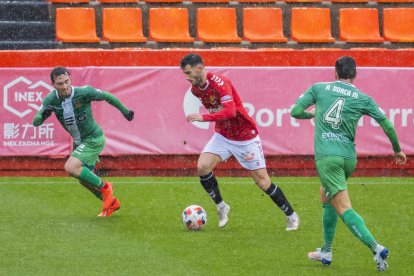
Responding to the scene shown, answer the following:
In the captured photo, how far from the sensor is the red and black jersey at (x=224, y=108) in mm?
11172

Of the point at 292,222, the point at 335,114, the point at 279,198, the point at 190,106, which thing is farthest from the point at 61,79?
the point at 190,106

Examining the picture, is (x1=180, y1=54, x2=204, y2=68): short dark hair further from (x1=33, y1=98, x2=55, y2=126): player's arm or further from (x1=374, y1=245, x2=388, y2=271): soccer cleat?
(x1=374, y1=245, x2=388, y2=271): soccer cleat

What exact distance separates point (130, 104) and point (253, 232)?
575 centimetres

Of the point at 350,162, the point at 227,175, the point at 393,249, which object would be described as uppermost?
the point at 350,162

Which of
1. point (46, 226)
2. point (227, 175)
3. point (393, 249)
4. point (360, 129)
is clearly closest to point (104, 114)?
point (227, 175)

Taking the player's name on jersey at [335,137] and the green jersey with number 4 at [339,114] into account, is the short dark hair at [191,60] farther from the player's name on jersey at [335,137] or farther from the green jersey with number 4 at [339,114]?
the player's name on jersey at [335,137]

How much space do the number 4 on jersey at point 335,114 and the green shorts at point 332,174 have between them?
306mm

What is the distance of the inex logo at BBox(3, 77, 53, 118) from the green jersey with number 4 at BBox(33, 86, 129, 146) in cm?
398

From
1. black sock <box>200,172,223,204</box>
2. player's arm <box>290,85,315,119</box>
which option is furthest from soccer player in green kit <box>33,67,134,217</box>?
player's arm <box>290,85,315,119</box>

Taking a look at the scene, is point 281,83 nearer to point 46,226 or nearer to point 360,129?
point 360,129

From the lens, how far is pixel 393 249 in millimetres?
10297

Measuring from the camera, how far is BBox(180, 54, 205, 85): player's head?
11133 mm

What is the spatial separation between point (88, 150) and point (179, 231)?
1.85m

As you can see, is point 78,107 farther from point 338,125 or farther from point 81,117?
point 338,125
